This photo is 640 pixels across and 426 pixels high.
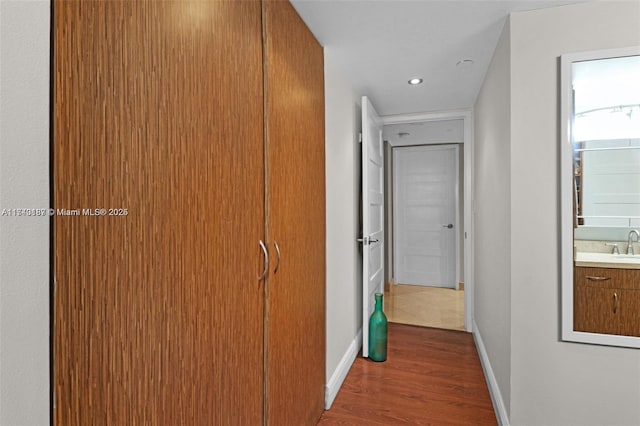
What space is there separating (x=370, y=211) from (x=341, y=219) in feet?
1.78

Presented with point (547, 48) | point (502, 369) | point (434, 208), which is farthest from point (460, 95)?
point (434, 208)

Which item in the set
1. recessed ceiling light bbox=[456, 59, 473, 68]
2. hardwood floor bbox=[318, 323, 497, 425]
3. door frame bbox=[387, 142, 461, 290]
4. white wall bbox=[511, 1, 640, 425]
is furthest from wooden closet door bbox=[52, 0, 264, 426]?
door frame bbox=[387, 142, 461, 290]

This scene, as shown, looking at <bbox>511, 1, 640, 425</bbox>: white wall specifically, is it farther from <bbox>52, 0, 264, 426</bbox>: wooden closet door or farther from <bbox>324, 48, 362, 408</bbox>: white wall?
<bbox>52, 0, 264, 426</bbox>: wooden closet door

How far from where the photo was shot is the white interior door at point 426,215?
225 inches

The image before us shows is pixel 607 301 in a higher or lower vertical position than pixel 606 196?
lower

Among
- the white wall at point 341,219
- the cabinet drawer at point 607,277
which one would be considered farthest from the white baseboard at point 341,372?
the cabinet drawer at point 607,277

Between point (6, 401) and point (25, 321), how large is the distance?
0.13m

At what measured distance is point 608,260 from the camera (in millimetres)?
1806

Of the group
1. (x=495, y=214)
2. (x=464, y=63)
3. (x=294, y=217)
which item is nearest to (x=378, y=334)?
(x=495, y=214)

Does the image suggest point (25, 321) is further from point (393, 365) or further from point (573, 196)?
point (393, 365)

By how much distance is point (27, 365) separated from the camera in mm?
658

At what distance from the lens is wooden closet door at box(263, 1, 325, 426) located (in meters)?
1.59

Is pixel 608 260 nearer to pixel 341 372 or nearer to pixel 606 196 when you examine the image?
pixel 606 196

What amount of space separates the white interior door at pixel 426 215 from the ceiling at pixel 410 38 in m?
2.57
